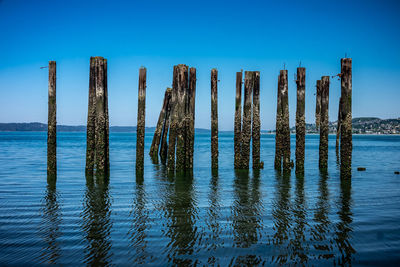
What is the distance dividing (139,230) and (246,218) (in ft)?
7.08

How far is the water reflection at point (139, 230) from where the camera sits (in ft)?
14.6

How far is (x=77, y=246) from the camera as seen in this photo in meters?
4.78

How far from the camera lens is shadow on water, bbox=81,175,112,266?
4426 millimetres

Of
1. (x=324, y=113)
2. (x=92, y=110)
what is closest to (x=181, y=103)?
(x=92, y=110)

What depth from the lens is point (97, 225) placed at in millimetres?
5809

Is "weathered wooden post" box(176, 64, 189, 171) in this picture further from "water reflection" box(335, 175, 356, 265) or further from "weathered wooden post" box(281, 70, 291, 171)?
"water reflection" box(335, 175, 356, 265)

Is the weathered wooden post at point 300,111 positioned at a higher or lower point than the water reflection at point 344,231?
higher

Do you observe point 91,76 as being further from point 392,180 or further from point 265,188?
point 392,180

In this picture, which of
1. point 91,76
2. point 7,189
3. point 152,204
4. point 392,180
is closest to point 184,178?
point 152,204

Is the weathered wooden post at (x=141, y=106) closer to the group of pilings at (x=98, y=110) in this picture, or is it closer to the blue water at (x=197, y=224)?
the group of pilings at (x=98, y=110)

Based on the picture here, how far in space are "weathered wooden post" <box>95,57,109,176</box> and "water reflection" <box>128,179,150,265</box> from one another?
3169mm

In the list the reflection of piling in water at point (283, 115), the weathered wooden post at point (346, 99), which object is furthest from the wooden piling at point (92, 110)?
the weathered wooden post at point (346, 99)

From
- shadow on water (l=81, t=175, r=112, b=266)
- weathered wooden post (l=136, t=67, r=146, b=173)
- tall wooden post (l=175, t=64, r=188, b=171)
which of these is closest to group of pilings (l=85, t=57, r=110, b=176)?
weathered wooden post (l=136, t=67, r=146, b=173)

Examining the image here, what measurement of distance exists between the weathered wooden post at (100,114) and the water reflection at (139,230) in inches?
125
